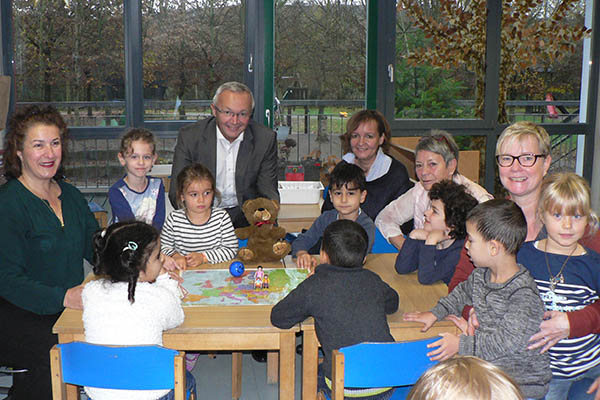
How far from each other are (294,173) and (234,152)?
0.75 meters

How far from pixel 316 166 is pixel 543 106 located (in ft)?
9.93

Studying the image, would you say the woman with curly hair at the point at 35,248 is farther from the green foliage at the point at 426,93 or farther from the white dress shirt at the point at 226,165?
the green foliage at the point at 426,93

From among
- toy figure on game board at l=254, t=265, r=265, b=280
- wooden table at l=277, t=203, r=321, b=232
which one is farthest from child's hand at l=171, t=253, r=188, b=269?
wooden table at l=277, t=203, r=321, b=232

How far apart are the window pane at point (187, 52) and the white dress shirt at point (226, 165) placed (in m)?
2.31

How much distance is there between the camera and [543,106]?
6.59 m

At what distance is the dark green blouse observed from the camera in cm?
245

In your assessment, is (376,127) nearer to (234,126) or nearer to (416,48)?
(234,126)

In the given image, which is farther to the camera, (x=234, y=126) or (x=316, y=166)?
(x=316, y=166)

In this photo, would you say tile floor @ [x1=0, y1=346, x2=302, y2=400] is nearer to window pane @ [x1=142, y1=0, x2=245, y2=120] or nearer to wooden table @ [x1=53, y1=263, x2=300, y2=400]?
wooden table @ [x1=53, y1=263, x2=300, y2=400]

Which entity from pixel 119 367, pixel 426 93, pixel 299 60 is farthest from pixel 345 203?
pixel 426 93

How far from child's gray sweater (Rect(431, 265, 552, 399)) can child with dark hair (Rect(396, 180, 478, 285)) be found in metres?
0.45

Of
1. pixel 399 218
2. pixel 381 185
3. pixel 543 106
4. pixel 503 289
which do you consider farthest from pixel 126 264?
pixel 543 106

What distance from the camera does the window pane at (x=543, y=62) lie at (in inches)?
247

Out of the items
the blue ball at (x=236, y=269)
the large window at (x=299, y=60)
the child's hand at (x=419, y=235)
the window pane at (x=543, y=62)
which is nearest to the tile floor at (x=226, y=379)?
the blue ball at (x=236, y=269)
